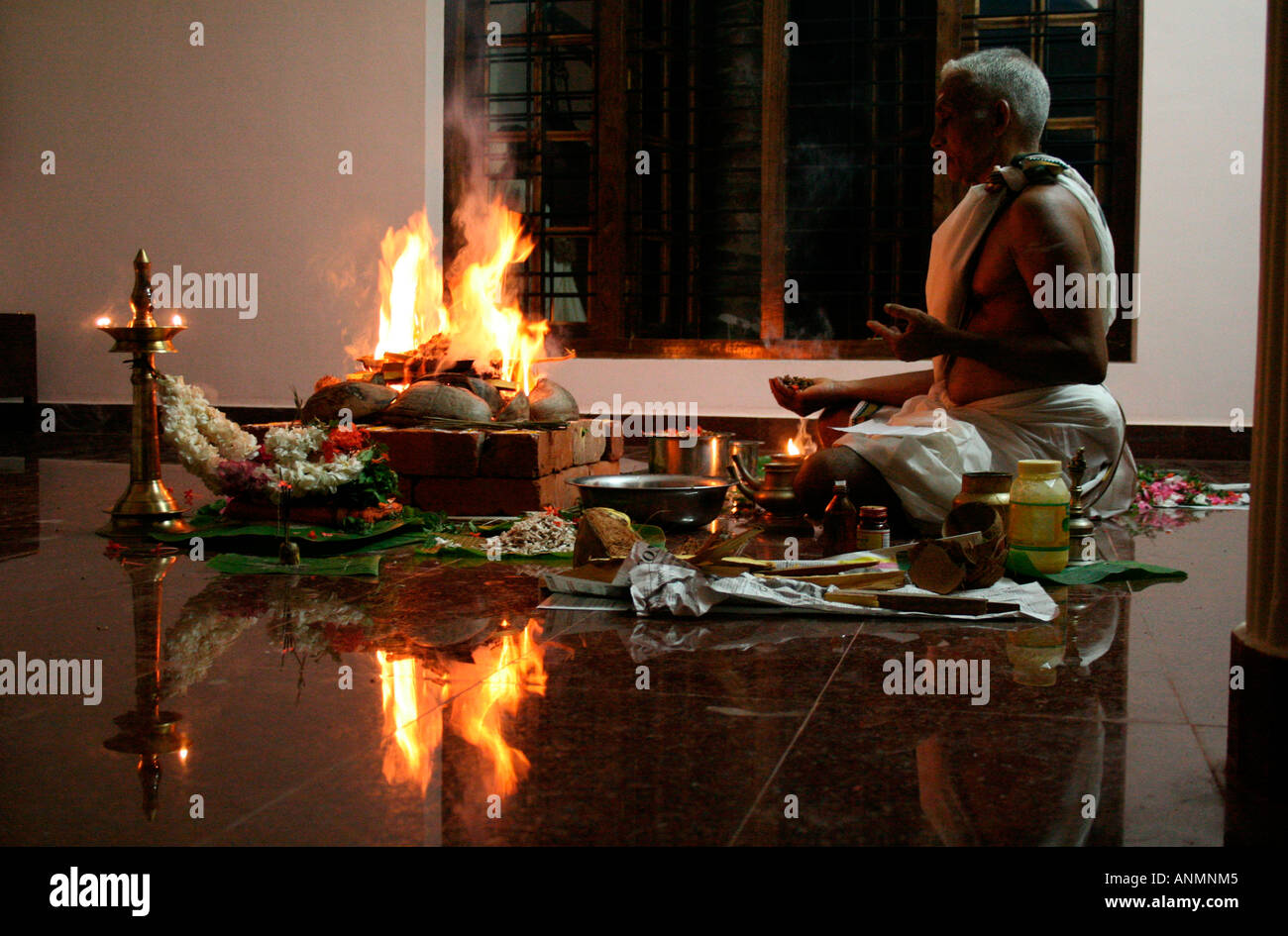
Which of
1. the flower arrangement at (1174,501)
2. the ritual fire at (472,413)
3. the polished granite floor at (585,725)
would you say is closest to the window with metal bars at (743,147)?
the ritual fire at (472,413)

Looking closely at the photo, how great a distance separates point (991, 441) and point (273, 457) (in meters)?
2.48

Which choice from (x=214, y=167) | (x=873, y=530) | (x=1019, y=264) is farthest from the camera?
(x=214, y=167)

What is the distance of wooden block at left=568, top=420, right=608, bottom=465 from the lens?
17.1 feet

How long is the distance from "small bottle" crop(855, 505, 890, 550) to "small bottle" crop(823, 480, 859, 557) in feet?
0.23

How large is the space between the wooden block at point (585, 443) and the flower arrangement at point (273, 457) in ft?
3.36

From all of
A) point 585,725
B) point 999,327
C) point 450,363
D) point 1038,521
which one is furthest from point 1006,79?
point 585,725

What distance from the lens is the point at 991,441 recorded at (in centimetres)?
394

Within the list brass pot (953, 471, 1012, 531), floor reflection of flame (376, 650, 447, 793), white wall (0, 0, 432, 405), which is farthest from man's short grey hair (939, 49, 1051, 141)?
white wall (0, 0, 432, 405)

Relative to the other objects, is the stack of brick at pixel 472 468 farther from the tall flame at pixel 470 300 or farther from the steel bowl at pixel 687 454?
the tall flame at pixel 470 300

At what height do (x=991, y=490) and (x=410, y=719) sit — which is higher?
(x=991, y=490)

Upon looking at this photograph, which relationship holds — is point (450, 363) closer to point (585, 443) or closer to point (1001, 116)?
point (585, 443)

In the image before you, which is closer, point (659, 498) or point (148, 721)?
point (148, 721)
